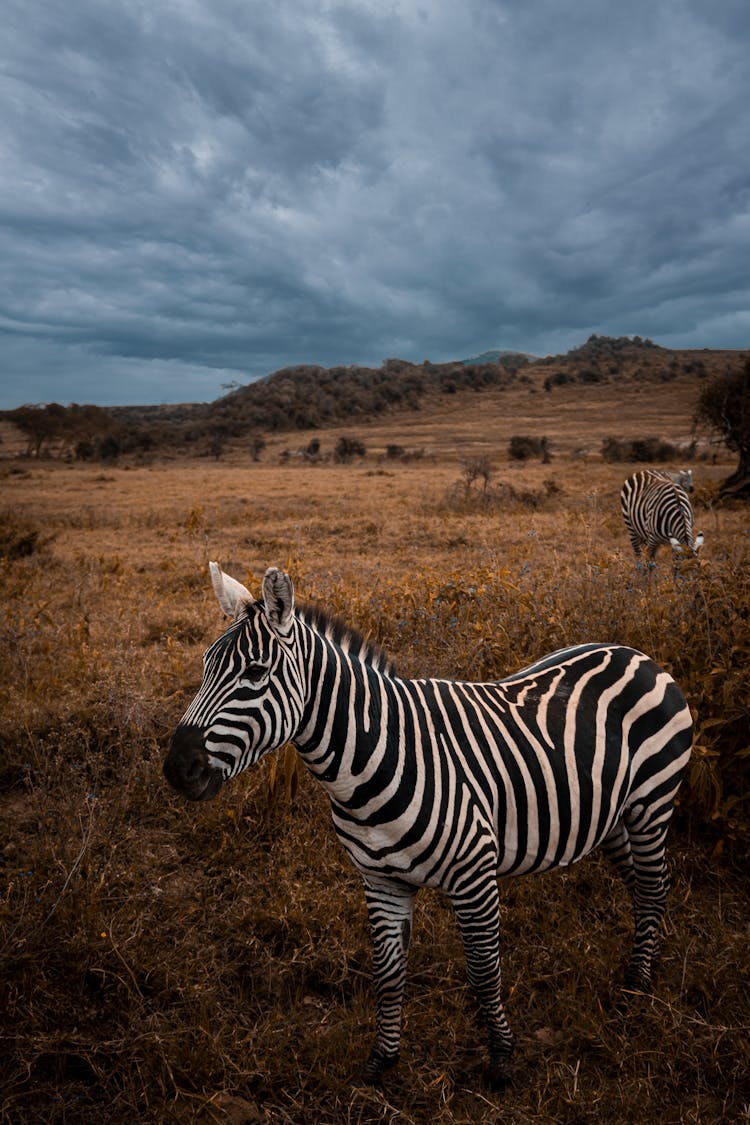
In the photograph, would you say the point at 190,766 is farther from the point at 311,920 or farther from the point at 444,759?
the point at 311,920

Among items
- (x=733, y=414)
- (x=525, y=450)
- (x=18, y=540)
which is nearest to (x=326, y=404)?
(x=525, y=450)

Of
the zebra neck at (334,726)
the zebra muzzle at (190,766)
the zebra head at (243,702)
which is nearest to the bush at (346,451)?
the zebra neck at (334,726)

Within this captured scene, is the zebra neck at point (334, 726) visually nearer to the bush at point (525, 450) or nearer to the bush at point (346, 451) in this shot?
the bush at point (525, 450)

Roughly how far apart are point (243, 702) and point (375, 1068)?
5.98 feet

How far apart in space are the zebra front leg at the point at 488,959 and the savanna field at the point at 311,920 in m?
0.11

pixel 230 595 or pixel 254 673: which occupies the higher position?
pixel 230 595

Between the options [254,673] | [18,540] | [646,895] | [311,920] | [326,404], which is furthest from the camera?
[326,404]

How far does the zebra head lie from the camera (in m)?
2.23

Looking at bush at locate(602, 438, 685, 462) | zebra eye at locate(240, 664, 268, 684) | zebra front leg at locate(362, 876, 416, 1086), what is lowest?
zebra front leg at locate(362, 876, 416, 1086)

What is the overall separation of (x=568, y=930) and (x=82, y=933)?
2.57m

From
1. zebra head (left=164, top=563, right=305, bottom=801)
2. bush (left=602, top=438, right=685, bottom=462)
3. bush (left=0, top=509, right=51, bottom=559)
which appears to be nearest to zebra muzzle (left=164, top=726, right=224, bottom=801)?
zebra head (left=164, top=563, right=305, bottom=801)

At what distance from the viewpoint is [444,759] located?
2.60 m

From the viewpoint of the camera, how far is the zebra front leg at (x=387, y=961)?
2668 millimetres

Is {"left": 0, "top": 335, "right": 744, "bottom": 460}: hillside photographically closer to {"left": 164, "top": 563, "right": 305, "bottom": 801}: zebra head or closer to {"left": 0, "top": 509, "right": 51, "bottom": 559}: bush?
{"left": 0, "top": 509, "right": 51, "bottom": 559}: bush
